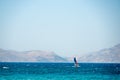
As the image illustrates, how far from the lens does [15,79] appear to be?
202ft

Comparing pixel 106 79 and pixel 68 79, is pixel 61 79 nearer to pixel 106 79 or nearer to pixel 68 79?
pixel 68 79

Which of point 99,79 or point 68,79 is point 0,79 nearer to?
point 68,79

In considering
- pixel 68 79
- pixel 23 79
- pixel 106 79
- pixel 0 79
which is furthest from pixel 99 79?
pixel 0 79

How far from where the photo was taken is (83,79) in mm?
63750

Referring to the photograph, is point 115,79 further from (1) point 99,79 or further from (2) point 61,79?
(2) point 61,79

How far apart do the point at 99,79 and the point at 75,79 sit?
5206 millimetres

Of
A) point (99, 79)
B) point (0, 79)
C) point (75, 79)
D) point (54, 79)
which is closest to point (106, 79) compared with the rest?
point (99, 79)

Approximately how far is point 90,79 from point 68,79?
15.5ft

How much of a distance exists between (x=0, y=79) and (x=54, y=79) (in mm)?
11023

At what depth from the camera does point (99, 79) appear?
63.7 meters

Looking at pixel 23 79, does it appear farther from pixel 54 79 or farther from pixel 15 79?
pixel 54 79

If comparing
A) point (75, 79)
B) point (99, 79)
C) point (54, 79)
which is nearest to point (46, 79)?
point (54, 79)

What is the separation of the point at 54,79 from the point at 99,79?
968 centimetres

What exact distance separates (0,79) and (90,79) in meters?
18.8
